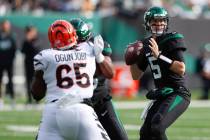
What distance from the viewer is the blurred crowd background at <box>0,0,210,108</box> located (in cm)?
2000

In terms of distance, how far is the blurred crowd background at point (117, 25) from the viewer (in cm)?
2000

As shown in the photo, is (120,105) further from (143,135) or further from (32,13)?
(143,135)

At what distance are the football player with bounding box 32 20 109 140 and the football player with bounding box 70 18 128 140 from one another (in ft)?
2.33

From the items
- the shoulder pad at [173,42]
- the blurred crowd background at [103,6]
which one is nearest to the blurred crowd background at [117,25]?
Result: the blurred crowd background at [103,6]

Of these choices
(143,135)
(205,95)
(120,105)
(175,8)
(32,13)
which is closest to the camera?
(143,135)

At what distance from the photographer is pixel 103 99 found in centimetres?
861

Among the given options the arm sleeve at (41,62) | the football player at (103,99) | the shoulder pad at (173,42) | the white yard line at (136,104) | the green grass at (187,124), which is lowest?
the white yard line at (136,104)

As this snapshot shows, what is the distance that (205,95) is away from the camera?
62.5 feet

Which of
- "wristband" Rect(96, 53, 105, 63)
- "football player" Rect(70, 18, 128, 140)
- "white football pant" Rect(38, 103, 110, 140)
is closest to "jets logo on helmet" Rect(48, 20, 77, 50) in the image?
"wristband" Rect(96, 53, 105, 63)

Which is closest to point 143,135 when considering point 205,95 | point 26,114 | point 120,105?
point 26,114

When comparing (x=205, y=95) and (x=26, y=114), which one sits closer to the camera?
(x=26, y=114)

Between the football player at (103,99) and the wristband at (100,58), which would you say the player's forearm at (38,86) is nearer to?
the wristband at (100,58)

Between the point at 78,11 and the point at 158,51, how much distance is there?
547 inches

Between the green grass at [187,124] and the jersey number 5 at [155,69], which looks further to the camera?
the green grass at [187,124]
